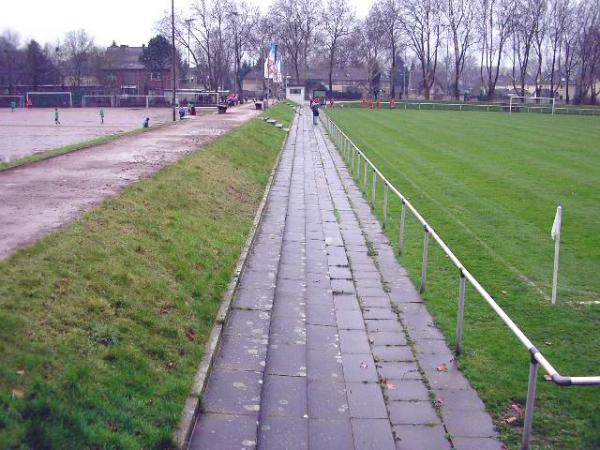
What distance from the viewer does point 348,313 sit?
8461 mm

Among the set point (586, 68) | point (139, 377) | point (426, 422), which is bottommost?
point (426, 422)

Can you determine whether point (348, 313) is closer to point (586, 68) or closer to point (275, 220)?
point (275, 220)

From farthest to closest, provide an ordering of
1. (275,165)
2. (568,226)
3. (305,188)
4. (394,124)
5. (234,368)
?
(394,124), (275,165), (305,188), (568,226), (234,368)

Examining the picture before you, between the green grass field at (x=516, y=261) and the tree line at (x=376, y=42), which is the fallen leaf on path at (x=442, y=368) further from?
the tree line at (x=376, y=42)

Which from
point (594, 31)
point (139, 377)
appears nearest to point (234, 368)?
point (139, 377)

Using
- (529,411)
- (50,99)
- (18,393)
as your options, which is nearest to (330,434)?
(529,411)

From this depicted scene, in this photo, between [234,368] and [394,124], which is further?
[394,124]

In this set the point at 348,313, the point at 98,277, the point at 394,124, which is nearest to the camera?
the point at 98,277

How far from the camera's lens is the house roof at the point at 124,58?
98375 mm

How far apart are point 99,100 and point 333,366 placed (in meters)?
76.1

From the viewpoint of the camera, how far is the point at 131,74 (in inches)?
3888

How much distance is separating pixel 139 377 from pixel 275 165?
17.9 meters

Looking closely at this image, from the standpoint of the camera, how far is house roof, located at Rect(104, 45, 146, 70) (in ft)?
323

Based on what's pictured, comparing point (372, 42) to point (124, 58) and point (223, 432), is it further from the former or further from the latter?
point (223, 432)
